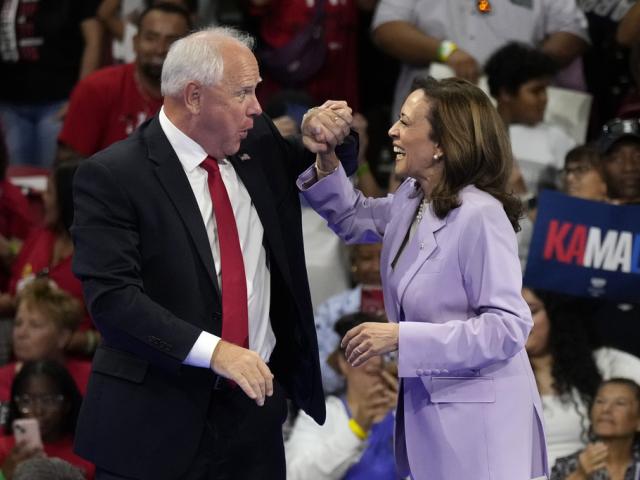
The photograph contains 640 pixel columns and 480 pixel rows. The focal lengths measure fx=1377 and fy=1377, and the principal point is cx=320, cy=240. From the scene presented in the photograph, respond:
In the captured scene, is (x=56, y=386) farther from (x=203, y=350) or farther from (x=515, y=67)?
(x=515, y=67)

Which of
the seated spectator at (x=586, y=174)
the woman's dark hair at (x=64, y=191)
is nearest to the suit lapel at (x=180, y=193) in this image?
the woman's dark hair at (x=64, y=191)

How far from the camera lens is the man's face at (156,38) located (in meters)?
6.38

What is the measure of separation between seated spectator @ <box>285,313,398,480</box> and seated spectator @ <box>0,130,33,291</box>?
1.87m

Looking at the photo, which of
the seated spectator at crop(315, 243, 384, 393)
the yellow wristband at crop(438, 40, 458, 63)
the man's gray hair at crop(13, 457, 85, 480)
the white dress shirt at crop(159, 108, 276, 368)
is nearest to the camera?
the white dress shirt at crop(159, 108, 276, 368)

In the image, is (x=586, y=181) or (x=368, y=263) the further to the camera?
(x=368, y=263)

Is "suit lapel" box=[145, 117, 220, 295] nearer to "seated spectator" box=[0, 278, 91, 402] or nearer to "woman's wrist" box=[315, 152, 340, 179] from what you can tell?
"woman's wrist" box=[315, 152, 340, 179]

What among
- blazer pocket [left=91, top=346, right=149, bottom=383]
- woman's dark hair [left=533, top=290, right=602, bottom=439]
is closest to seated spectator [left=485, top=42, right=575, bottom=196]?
woman's dark hair [left=533, top=290, right=602, bottom=439]

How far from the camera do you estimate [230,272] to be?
142 inches

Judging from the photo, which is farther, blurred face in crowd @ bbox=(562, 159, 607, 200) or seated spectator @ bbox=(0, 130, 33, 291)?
seated spectator @ bbox=(0, 130, 33, 291)

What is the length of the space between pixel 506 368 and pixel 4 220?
367 centimetres

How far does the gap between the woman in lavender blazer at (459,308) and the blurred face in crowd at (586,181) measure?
2.32 metres

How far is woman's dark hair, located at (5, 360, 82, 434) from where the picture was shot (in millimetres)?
5117

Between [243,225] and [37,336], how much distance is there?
211 centimetres

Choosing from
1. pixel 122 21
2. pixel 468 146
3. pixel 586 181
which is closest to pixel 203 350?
pixel 468 146
